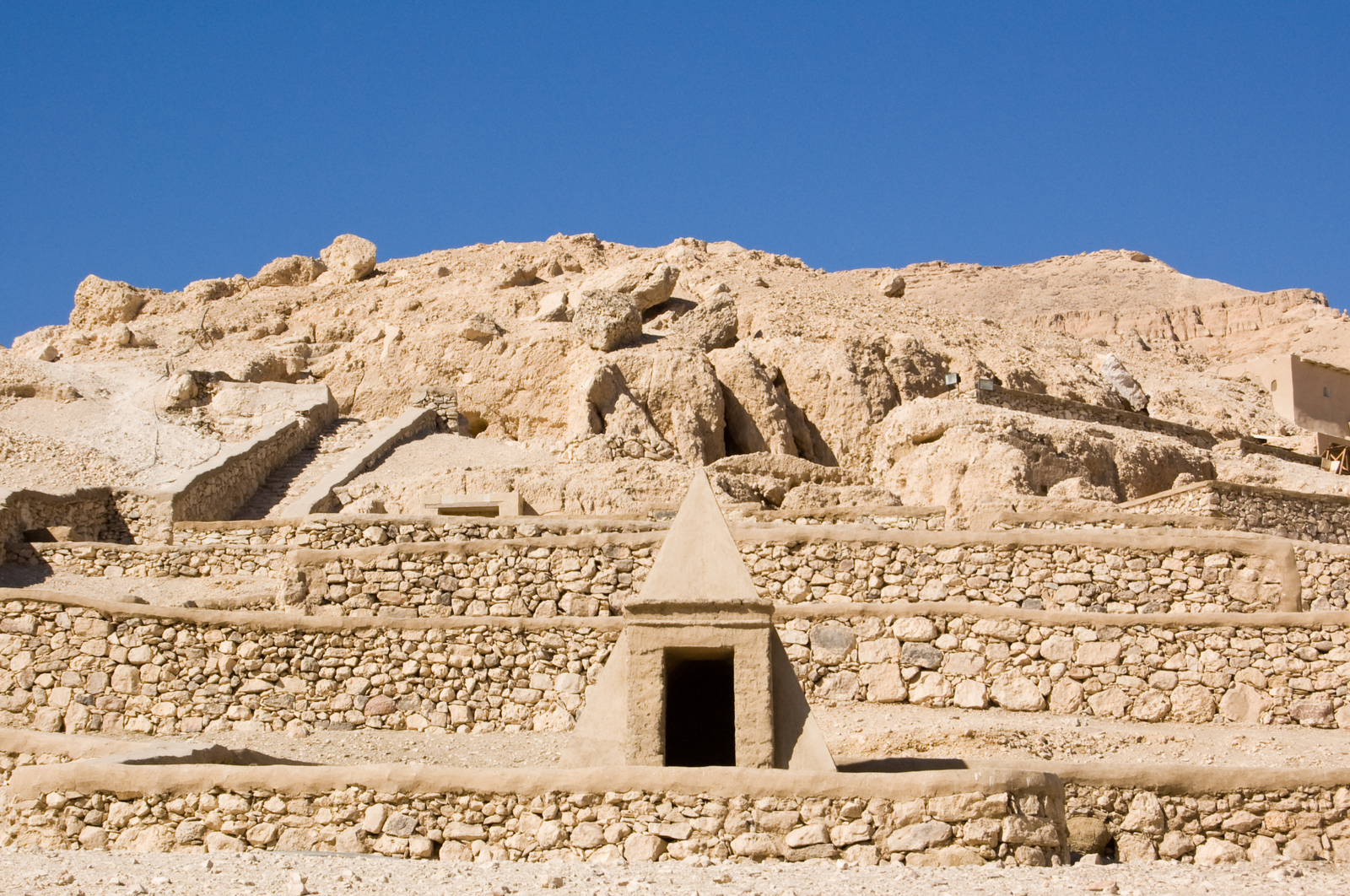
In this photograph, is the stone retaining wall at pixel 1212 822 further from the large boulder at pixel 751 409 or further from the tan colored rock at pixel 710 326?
the tan colored rock at pixel 710 326

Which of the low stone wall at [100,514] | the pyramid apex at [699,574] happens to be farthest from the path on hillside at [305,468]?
the pyramid apex at [699,574]

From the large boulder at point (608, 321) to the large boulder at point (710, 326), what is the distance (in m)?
0.83

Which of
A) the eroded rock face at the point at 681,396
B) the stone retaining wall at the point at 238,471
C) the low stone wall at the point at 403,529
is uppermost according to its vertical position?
the eroded rock face at the point at 681,396

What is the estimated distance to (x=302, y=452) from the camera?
23047 millimetres

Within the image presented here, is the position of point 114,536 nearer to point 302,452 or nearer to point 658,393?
point 302,452

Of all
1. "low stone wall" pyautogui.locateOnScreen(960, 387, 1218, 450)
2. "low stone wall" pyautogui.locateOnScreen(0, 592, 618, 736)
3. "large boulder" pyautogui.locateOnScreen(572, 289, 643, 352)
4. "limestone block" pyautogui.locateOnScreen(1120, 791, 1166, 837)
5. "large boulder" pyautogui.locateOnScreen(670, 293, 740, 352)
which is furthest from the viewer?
"large boulder" pyautogui.locateOnScreen(670, 293, 740, 352)

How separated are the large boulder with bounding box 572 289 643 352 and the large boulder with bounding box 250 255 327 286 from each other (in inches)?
529

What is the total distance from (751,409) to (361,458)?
21.1 feet

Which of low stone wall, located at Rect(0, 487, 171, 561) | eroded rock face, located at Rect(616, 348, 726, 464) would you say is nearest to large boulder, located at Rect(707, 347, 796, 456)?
eroded rock face, located at Rect(616, 348, 726, 464)

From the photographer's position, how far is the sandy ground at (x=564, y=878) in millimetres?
6867

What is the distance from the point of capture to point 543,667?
37.7 ft

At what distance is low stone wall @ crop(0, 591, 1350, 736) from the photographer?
435 inches

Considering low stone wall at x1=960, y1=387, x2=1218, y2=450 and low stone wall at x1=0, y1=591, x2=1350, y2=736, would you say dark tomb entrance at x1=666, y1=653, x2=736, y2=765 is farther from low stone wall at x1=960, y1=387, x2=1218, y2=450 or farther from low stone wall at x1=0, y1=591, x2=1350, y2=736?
low stone wall at x1=960, y1=387, x2=1218, y2=450

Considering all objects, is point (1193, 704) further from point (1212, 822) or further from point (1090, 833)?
point (1090, 833)
